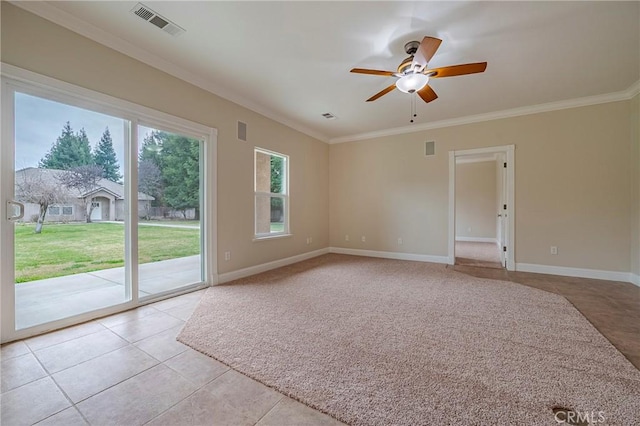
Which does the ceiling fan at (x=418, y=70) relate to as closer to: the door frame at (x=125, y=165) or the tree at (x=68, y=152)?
the door frame at (x=125, y=165)

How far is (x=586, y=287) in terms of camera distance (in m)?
3.52

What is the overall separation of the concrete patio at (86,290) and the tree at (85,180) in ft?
2.89

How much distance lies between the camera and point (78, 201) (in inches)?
102

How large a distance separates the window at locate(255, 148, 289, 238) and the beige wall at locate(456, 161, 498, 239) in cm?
637

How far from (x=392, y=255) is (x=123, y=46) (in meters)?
5.36

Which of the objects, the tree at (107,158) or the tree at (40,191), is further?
the tree at (107,158)

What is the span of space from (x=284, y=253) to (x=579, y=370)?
Answer: 407 centimetres

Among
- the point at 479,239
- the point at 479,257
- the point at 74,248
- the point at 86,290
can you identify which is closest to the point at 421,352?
the point at 74,248

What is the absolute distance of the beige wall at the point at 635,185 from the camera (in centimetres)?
359

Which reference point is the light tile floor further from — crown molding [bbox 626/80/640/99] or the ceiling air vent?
crown molding [bbox 626/80/640/99]

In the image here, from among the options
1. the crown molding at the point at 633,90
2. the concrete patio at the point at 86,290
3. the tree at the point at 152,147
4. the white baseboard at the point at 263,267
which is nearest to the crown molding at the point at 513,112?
the crown molding at the point at 633,90

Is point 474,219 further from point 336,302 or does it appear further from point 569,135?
point 336,302

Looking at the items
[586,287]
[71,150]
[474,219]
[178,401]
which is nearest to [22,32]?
[71,150]

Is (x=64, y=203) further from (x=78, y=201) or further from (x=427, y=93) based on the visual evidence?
(x=427, y=93)
